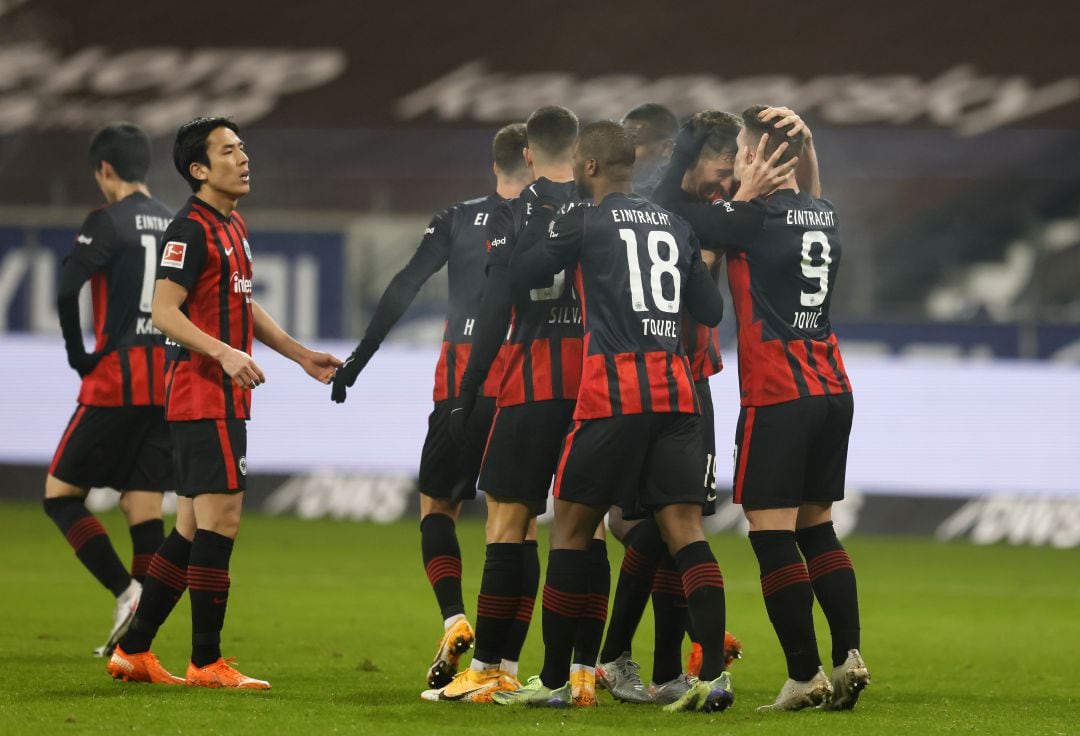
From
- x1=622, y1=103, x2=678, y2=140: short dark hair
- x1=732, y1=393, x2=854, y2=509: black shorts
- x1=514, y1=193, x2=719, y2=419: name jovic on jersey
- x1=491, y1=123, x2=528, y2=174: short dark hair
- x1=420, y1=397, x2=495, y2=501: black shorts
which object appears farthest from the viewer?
x1=622, y1=103, x2=678, y2=140: short dark hair

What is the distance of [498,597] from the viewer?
5.27 meters

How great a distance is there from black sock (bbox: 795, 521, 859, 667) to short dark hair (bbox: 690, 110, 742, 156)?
1.36m

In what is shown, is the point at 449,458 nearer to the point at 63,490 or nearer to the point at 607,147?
the point at 607,147

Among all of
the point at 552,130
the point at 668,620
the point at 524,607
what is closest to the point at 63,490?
the point at 524,607

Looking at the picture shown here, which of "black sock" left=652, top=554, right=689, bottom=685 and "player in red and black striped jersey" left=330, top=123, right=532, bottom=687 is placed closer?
"black sock" left=652, top=554, right=689, bottom=685

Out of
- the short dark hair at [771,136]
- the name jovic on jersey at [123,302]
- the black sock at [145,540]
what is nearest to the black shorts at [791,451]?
the short dark hair at [771,136]

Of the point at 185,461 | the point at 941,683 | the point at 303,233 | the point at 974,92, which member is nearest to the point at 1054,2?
the point at 974,92

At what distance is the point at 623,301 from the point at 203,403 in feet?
5.02

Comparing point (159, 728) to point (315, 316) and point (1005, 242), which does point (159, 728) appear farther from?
point (1005, 242)

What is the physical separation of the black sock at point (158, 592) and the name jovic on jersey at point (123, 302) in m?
1.13

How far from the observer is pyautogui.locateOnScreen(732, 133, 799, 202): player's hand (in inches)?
208

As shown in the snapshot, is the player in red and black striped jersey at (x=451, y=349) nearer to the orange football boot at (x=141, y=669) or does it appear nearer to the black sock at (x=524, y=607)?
the black sock at (x=524, y=607)

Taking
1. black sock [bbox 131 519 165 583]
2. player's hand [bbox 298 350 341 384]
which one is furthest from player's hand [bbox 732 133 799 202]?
black sock [bbox 131 519 165 583]

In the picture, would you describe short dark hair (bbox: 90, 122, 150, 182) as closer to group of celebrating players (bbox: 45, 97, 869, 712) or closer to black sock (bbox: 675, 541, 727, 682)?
group of celebrating players (bbox: 45, 97, 869, 712)
